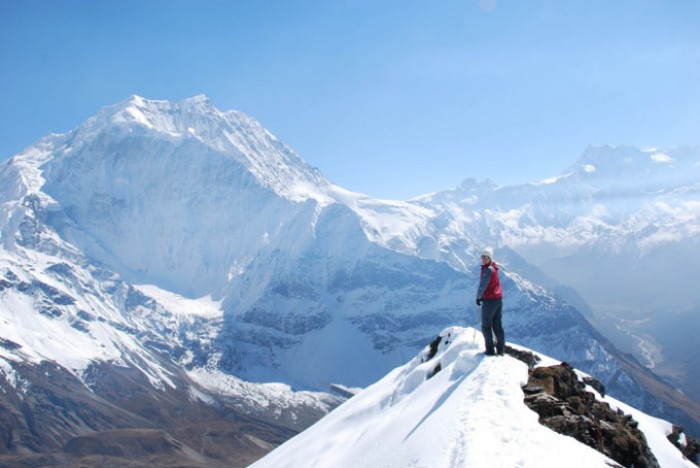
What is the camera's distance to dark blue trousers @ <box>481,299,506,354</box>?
23.9 meters

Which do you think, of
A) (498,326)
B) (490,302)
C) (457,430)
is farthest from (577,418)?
(490,302)

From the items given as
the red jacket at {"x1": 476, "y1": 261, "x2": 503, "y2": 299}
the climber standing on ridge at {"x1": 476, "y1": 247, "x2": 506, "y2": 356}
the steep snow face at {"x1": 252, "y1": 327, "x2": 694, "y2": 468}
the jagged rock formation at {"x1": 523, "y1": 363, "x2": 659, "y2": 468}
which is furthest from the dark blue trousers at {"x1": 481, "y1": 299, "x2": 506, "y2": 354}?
the jagged rock formation at {"x1": 523, "y1": 363, "x2": 659, "y2": 468}

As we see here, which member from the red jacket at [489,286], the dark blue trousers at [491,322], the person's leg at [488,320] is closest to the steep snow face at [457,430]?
the person's leg at [488,320]

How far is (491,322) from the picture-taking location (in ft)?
79.4

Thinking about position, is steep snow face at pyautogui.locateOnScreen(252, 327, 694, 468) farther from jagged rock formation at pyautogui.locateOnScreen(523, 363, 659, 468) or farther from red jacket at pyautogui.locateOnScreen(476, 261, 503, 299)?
red jacket at pyautogui.locateOnScreen(476, 261, 503, 299)

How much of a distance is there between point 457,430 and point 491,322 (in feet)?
26.7

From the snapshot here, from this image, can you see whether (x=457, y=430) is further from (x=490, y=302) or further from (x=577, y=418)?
(x=490, y=302)

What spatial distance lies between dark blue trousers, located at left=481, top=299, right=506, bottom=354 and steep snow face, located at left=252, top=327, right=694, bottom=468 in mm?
801

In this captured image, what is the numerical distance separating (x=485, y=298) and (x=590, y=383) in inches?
677

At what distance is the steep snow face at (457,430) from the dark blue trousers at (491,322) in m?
0.80

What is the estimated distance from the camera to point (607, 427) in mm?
20141

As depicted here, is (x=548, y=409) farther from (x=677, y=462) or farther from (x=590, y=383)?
(x=590, y=383)

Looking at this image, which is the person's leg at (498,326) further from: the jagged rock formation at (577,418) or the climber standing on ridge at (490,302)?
the jagged rock formation at (577,418)

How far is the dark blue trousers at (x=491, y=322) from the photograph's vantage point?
23875 mm
